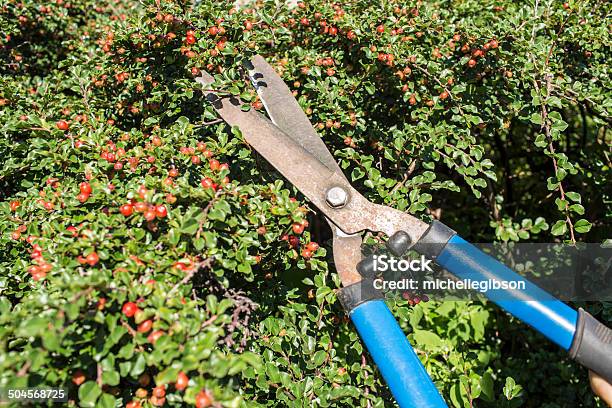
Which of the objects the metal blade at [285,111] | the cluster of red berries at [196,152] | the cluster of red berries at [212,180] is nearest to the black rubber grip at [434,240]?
the metal blade at [285,111]

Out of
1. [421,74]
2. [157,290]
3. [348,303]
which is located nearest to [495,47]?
[421,74]

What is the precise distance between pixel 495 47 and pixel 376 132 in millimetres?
787

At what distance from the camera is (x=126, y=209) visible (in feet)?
6.05

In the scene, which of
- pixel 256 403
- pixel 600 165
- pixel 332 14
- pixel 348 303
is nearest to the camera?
pixel 348 303

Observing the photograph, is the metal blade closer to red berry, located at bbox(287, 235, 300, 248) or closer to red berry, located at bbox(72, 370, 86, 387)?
red berry, located at bbox(287, 235, 300, 248)

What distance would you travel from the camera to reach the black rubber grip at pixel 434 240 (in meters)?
2.14

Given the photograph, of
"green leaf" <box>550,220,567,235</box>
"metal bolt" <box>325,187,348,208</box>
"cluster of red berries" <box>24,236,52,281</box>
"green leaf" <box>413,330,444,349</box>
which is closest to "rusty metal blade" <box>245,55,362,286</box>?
"metal bolt" <box>325,187,348,208</box>

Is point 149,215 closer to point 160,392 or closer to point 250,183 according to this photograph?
point 160,392

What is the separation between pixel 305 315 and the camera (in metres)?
2.57

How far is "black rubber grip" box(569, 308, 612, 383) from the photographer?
1897 millimetres

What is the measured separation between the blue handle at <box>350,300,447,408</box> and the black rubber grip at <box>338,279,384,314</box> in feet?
0.07

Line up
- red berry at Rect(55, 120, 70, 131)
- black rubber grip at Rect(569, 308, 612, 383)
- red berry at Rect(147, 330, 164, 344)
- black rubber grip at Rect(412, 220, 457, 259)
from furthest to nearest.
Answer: red berry at Rect(55, 120, 70, 131)
black rubber grip at Rect(412, 220, 457, 259)
black rubber grip at Rect(569, 308, 612, 383)
red berry at Rect(147, 330, 164, 344)

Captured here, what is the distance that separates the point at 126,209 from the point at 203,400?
77 centimetres

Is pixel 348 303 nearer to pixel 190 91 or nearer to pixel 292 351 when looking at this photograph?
pixel 292 351
